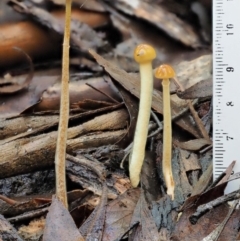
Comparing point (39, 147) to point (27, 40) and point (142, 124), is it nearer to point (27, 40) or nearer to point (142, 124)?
point (142, 124)

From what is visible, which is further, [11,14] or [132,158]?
[11,14]

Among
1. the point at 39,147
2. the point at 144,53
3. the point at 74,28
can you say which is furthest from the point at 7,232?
the point at 74,28

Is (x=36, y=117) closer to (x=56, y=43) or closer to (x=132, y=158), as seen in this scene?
(x=132, y=158)

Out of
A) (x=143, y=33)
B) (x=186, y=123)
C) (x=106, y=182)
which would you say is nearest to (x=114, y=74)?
(x=186, y=123)

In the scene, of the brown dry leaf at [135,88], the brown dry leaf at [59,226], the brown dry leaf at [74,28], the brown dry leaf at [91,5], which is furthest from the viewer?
the brown dry leaf at [91,5]

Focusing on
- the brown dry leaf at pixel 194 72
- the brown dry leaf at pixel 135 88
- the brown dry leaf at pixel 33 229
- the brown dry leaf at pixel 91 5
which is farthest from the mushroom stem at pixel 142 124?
the brown dry leaf at pixel 91 5

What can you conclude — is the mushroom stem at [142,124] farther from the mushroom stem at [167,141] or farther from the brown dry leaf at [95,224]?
the brown dry leaf at [95,224]

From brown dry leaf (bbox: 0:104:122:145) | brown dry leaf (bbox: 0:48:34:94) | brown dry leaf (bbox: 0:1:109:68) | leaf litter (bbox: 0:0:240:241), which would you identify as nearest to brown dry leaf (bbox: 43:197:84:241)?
leaf litter (bbox: 0:0:240:241)
